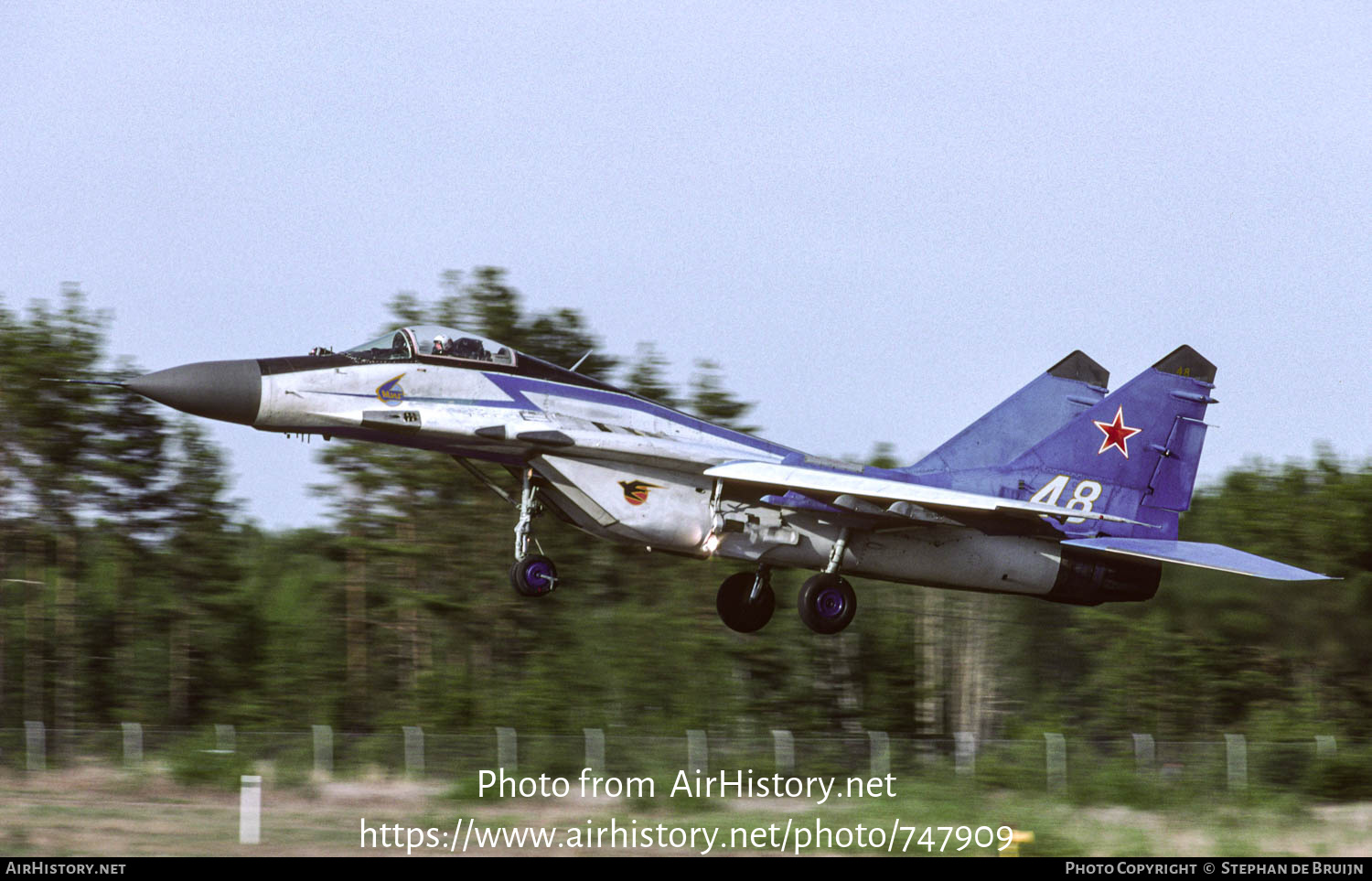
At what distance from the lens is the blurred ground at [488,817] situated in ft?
59.8

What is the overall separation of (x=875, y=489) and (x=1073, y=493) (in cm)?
373

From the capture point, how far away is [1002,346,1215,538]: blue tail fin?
1933 cm

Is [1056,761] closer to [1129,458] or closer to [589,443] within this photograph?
[1129,458]

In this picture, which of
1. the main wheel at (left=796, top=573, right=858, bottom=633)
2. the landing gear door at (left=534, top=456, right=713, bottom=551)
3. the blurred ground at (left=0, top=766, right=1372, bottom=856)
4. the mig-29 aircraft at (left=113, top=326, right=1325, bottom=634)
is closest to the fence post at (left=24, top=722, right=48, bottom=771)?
the blurred ground at (left=0, top=766, right=1372, bottom=856)

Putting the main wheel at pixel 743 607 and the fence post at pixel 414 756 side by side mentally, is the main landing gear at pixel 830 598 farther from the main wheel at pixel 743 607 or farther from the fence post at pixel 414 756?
the fence post at pixel 414 756

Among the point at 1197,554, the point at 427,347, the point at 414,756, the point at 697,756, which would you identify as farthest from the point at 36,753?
the point at 1197,554

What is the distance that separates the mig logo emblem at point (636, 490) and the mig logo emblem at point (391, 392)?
272cm

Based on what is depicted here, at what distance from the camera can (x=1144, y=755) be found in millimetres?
24562

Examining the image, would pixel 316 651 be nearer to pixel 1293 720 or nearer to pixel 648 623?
pixel 648 623

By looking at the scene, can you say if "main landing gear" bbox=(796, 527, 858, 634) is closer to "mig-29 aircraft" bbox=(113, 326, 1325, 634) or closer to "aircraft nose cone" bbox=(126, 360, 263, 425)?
"mig-29 aircraft" bbox=(113, 326, 1325, 634)

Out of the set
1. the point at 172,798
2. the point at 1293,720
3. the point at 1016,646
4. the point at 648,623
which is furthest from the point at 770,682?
the point at 172,798

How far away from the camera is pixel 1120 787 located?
81.3 ft

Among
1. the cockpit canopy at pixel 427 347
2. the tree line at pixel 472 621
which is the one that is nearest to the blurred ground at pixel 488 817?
the cockpit canopy at pixel 427 347

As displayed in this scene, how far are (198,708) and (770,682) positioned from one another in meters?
16.8
